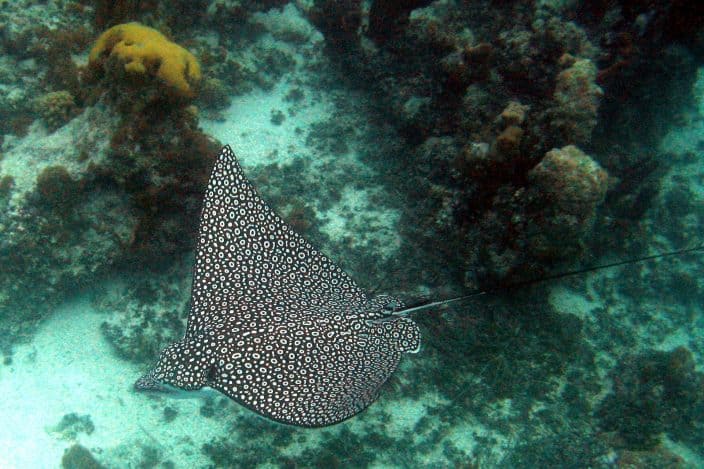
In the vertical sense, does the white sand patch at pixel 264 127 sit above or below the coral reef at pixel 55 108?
below

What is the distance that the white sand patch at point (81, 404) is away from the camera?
5.20 metres

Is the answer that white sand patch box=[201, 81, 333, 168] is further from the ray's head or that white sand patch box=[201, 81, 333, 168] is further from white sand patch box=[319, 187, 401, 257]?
the ray's head

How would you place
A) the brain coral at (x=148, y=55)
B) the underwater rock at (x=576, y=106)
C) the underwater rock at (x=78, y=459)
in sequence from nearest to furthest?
the brain coral at (x=148, y=55), the underwater rock at (x=576, y=106), the underwater rock at (x=78, y=459)

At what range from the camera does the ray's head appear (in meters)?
3.55

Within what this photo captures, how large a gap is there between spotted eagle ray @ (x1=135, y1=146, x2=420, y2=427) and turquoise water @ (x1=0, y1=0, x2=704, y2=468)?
0.31 metres

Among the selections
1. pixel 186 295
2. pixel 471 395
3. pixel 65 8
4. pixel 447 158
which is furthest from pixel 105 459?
pixel 65 8

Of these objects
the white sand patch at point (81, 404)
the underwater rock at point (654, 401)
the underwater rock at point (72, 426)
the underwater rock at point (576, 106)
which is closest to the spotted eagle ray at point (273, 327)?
the white sand patch at point (81, 404)

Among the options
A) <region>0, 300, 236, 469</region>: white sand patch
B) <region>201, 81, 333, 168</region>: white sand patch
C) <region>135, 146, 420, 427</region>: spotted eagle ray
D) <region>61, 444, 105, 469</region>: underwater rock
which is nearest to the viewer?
<region>135, 146, 420, 427</region>: spotted eagle ray

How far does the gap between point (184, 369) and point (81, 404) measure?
3.05 meters

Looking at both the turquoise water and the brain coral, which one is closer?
the brain coral

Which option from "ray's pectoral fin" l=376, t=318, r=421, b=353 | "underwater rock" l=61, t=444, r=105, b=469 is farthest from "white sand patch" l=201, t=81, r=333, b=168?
"underwater rock" l=61, t=444, r=105, b=469

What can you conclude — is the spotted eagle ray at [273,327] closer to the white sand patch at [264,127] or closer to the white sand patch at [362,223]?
the white sand patch at [362,223]

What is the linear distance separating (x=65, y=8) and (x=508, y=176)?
22.3ft

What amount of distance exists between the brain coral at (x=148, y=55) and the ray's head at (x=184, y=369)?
290cm
